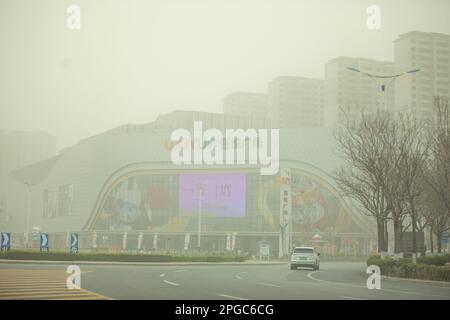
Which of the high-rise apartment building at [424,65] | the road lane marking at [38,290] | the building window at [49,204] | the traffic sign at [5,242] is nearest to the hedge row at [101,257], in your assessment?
the traffic sign at [5,242]

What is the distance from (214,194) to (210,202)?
1.97 meters

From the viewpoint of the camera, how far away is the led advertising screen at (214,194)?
10425 cm

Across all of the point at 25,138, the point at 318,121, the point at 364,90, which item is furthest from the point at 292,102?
the point at 25,138

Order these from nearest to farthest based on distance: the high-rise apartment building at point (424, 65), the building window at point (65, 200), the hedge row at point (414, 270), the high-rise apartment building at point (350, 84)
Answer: the hedge row at point (414, 270) → the building window at point (65, 200) → the high-rise apartment building at point (424, 65) → the high-rise apartment building at point (350, 84)

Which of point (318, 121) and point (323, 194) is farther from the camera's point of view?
point (318, 121)

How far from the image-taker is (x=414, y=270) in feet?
92.4

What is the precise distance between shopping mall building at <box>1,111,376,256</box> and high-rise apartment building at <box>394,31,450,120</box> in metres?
57.5

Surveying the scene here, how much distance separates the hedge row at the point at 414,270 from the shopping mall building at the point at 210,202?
205 feet

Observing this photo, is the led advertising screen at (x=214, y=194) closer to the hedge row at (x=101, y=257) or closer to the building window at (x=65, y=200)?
the building window at (x=65, y=200)

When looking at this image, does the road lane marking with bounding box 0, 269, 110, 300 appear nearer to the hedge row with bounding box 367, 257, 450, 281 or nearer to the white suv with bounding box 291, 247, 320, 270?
the hedge row with bounding box 367, 257, 450, 281

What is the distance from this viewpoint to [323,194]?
103 meters
